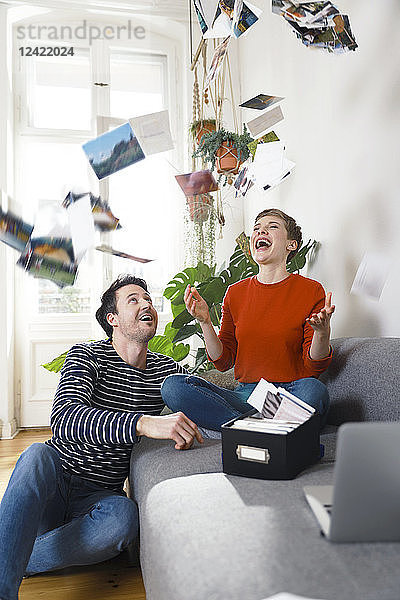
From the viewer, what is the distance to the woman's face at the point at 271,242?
2020mm

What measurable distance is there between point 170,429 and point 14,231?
1.07m

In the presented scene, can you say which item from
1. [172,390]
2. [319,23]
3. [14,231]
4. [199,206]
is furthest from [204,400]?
[199,206]

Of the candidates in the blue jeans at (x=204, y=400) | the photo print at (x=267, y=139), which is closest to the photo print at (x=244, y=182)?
the photo print at (x=267, y=139)

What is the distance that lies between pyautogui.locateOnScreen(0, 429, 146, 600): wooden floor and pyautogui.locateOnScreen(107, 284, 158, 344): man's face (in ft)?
2.20

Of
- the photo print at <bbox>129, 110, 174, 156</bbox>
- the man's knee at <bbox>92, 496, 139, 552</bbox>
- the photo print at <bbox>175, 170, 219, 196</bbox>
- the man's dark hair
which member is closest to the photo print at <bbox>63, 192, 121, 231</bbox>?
the photo print at <bbox>129, 110, 174, 156</bbox>

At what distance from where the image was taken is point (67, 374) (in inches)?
64.2

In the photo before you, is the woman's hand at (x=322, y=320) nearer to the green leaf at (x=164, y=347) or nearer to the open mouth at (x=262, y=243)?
the open mouth at (x=262, y=243)

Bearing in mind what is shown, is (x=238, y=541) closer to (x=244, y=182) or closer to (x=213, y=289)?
(x=213, y=289)

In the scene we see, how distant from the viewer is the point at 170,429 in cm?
145

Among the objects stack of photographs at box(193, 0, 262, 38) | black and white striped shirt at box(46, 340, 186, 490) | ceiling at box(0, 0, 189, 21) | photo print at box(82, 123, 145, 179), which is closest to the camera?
black and white striped shirt at box(46, 340, 186, 490)

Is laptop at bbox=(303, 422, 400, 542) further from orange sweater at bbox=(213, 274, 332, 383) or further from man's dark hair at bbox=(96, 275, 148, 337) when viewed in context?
man's dark hair at bbox=(96, 275, 148, 337)

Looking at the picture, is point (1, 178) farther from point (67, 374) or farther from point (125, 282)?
point (67, 374)

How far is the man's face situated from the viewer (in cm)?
176

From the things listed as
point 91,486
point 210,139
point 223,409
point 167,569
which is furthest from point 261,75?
point 167,569
